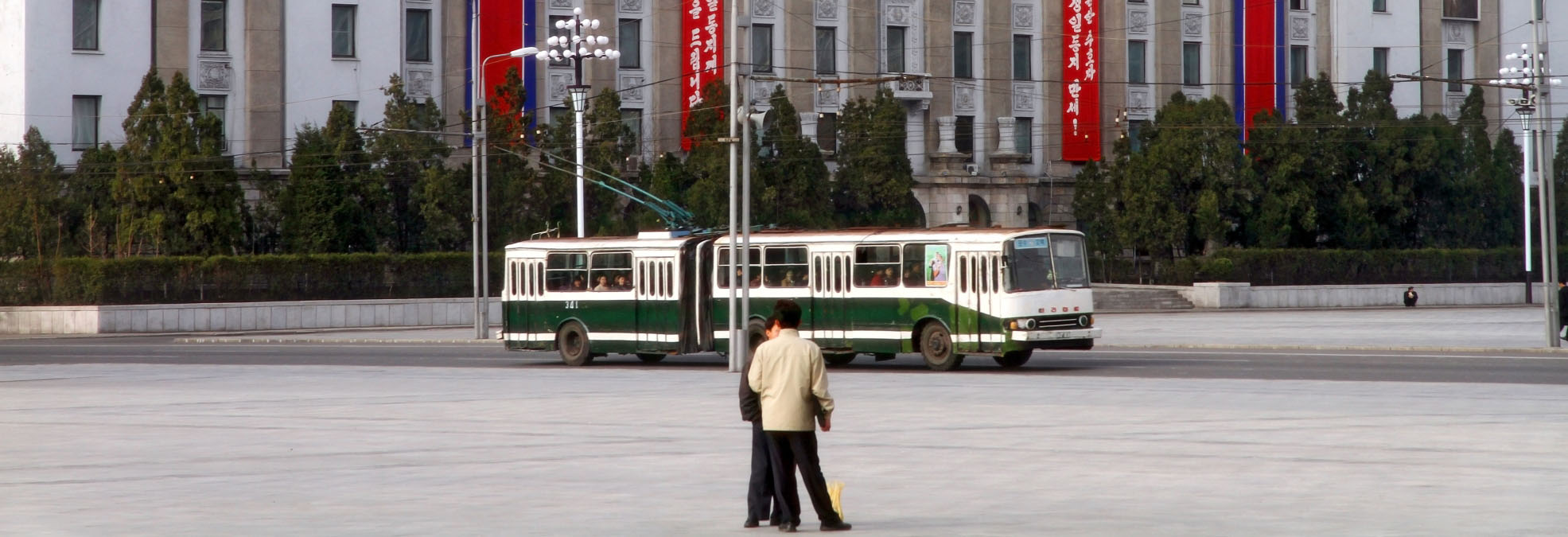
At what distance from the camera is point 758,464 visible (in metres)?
10.7

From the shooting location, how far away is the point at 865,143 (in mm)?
59719

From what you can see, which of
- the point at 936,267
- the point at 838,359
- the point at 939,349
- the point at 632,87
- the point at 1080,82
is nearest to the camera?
the point at 939,349

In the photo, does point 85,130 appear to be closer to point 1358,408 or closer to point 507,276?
point 507,276

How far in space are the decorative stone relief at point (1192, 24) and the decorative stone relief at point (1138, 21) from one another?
5.08ft

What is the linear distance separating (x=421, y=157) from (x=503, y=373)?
2778 centimetres

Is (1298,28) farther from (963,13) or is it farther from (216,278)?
(216,278)

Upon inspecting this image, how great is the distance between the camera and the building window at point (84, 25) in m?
53.3

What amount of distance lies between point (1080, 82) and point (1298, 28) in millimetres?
9697

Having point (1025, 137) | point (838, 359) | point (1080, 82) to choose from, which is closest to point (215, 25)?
point (1025, 137)

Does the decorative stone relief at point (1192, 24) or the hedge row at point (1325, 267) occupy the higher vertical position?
the decorative stone relief at point (1192, 24)

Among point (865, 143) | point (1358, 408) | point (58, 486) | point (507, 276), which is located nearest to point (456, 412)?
point (58, 486)

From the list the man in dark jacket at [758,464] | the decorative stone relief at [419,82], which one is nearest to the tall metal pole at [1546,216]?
the man in dark jacket at [758,464]

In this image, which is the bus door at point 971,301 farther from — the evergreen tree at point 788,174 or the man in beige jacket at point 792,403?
the evergreen tree at point 788,174

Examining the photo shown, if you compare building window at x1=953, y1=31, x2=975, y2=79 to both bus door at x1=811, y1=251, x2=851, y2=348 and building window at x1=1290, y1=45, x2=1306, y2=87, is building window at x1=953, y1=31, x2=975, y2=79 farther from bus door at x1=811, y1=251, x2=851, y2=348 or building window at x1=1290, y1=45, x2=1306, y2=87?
Answer: bus door at x1=811, y1=251, x2=851, y2=348
